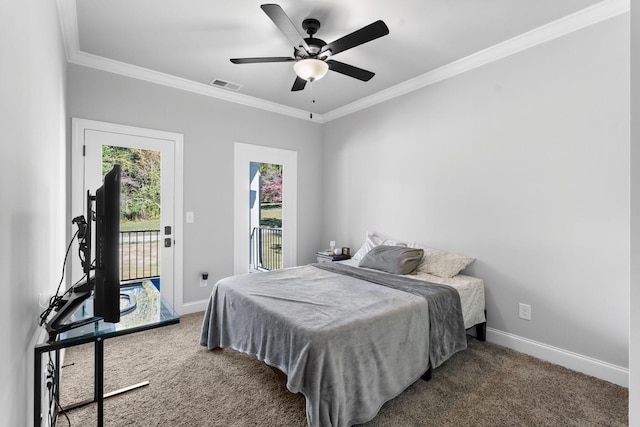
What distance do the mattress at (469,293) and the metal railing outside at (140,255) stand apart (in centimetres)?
289

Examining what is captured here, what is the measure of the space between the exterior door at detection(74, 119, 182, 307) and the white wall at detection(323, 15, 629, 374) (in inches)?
108

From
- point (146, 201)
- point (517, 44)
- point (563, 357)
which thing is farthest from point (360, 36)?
point (563, 357)

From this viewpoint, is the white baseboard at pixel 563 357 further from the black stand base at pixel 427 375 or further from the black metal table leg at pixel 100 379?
the black metal table leg at pixel 100 379

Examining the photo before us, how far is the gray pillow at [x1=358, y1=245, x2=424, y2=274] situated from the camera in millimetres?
3131

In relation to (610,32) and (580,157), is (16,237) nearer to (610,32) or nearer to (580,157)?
(580,157)

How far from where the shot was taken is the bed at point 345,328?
1.68 m

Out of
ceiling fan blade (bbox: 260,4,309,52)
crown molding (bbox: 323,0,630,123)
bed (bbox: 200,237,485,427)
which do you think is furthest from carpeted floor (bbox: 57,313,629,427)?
crown molding (bbox: 323,0,630,123)

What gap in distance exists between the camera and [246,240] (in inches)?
165

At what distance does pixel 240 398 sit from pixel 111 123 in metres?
3.01

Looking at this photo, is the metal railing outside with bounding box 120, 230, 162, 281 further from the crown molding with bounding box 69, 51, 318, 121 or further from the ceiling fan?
the ceiling fan

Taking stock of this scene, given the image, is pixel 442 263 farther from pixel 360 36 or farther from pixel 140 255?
pixel 140 255

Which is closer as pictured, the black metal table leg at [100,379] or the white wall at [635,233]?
the white wall at [635,233]

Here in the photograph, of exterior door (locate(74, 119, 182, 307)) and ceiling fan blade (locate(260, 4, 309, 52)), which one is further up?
ceiling fan blade (locate(260, 4, 309, 52))

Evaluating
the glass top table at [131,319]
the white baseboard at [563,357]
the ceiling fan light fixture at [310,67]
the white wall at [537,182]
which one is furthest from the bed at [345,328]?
the ceiling fan light fixture at [310,67]
